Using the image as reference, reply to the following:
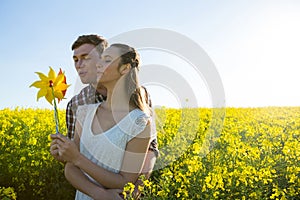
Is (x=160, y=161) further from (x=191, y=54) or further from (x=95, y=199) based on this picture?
(x=95, y=199)

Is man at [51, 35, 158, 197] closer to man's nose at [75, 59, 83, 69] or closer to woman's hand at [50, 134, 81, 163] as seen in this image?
man's nose at [75, 59, 83, 69]

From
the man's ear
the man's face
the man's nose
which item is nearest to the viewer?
the man's ear

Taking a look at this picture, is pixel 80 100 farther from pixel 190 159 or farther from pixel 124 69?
pixel 124 69

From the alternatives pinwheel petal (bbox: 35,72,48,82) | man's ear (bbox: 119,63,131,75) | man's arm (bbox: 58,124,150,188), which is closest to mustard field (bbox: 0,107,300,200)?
man's arm (bbox: 58,124,150,188)

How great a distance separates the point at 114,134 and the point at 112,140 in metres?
0.04

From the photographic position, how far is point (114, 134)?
112 inches

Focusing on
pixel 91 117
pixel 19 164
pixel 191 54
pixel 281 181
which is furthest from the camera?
pixel 19 164

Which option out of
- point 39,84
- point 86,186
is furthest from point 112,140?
point 39,84

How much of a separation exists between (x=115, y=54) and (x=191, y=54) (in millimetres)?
1001

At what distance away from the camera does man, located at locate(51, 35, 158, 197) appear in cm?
321

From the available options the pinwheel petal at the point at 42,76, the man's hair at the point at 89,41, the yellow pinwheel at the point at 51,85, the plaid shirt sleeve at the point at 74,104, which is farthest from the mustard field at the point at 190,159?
the man's hair at the point at 89,41

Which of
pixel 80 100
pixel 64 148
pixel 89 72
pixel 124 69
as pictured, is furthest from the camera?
pixel 80 100

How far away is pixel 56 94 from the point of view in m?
2.75

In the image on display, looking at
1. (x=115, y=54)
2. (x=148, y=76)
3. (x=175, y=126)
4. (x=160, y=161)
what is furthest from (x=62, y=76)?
(x=175, y=126)
